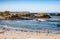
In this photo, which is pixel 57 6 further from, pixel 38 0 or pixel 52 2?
pixel 38 0

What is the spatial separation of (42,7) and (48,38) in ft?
5.32

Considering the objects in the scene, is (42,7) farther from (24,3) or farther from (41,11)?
(24,3)

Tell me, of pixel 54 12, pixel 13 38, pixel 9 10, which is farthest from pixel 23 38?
pixel 9 10

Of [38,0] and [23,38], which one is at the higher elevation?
[38,0]

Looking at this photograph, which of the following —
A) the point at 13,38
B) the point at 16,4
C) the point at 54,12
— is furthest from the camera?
the point at 16,4

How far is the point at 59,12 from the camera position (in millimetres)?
4551

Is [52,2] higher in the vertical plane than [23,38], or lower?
higher

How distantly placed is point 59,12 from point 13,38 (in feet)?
6.15

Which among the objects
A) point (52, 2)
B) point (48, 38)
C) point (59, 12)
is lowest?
point (48, 38)

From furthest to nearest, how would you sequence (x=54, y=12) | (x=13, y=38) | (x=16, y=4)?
(x=16, y=4) → (x=54, y=12) → (x=13, y=38)

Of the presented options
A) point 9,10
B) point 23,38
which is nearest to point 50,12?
point 9,10

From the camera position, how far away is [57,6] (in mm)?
4520

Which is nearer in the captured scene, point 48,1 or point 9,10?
point 48,1

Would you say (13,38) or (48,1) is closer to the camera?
(13,38)
